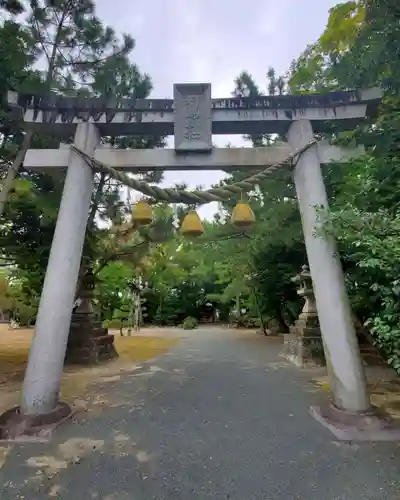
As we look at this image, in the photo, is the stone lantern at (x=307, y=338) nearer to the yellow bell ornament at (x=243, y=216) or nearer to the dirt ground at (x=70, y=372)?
the dirt ground at (x=70, y=372)

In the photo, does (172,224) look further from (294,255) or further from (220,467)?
(220,467)

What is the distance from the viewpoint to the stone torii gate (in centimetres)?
398

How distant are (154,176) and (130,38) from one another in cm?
318

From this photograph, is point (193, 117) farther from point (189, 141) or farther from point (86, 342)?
point (86, 342)

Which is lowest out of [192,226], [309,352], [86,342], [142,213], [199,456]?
[199,456]

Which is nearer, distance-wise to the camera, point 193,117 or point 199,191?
point 199,191

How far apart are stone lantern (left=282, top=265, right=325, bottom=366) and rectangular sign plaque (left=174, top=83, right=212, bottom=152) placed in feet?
15.9

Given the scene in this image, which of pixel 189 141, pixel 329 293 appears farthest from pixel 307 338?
pixel 189 141

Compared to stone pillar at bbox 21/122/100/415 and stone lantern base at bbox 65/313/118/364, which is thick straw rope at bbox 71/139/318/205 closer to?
stone pillar at bbox 21/122/100/415

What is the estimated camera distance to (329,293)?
3854mm

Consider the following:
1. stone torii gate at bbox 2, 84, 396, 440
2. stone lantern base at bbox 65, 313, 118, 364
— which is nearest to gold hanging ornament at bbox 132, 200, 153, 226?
stone torii gate at bbox 2, 84, 396, 440

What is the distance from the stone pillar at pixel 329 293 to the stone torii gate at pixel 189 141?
12mm

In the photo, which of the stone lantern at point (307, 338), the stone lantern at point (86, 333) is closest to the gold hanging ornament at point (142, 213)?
the stone lantern at point (86, 333)

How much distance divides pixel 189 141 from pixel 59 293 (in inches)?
92.8
